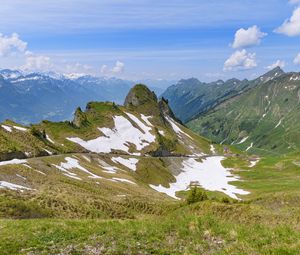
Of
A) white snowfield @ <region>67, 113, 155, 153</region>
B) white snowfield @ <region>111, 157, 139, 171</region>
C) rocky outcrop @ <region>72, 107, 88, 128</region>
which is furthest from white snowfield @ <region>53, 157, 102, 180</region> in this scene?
rocky outcrop @ <region>72, 107, 88, 128</region>

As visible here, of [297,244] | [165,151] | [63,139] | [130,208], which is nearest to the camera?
[297,244]

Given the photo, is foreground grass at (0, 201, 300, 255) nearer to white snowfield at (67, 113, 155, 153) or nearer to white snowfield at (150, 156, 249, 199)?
white snowfield at (150, 156, 249, 199)

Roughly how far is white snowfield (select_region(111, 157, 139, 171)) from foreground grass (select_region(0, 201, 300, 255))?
11282 cm

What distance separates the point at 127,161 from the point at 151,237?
12428 centimetres

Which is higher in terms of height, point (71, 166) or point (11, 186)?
point (11, 186)

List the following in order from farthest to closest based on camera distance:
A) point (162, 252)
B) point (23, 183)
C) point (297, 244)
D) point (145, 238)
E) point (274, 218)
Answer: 1. point (23, 183)
2. point (274, 218)
3. point (145, 238)
4. point (162, 252)
5. point (297, 244)

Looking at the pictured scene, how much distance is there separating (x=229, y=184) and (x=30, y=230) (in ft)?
409

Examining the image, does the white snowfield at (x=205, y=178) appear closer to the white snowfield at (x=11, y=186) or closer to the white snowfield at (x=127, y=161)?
the white snowfield at (x=127, y=161)

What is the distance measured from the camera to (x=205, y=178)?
503 feet

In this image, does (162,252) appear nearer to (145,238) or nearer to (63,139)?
(145,238)

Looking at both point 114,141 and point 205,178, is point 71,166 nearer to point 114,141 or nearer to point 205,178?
point 205,178

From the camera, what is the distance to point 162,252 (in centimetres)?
1702

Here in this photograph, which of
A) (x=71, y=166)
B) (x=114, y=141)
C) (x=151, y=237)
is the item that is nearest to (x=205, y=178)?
(x=114, y=141)

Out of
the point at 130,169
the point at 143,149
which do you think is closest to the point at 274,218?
the point at 130,169
